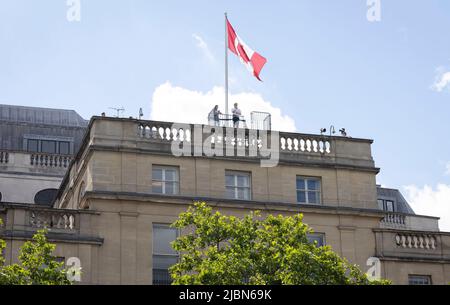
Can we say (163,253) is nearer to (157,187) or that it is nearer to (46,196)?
(157,187)

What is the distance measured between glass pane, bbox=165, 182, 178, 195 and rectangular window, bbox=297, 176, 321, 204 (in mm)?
5959

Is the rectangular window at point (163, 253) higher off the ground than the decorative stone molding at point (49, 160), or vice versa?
the decorative stone molding at point (49, 160)

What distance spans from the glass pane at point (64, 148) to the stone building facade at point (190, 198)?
706 inches

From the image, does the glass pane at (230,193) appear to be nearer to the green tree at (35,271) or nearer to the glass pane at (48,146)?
the green tree at (35,271)

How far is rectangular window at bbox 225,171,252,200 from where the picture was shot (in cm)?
4778

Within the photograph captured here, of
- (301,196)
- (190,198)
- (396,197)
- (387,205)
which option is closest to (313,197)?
(301,196)

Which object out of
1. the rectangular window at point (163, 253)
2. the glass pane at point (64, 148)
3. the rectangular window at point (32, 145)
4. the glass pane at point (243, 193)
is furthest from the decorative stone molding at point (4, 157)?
the glass pane at point (243, 193)

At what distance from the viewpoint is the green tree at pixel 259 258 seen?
35.0 meters

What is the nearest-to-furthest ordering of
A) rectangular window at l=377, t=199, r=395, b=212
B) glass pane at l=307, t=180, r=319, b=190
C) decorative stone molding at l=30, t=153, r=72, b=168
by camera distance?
glass pane at l=307, t=180, r=319, b=190
decorative stone molding at l=30, t=153, r=72, b=168
rectangular window at l=377, t=199, r=395, b=212

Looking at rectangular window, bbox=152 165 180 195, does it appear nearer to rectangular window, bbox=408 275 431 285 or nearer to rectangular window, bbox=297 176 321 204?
rectangular window, bbox=297 176 321 204

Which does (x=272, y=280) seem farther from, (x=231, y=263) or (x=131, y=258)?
(x=131, y=258)

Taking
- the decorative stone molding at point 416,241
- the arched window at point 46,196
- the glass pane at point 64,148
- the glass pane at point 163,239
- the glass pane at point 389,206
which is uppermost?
the glass pane at point 64,148

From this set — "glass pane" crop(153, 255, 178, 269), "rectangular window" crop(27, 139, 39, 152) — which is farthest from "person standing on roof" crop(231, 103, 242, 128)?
"rectangular window" crop(27, 139, 39, 152)
